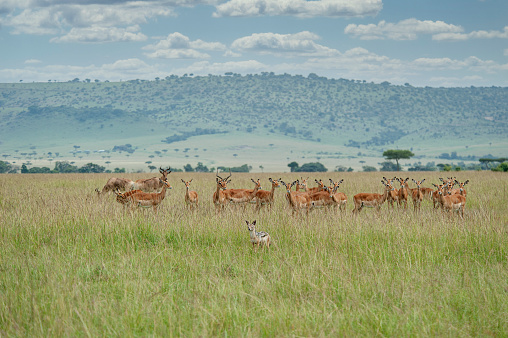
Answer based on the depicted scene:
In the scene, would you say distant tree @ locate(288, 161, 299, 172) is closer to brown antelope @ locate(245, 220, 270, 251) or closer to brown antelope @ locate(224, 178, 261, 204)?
brown antelope @ locate(224, 178, 261, 204)

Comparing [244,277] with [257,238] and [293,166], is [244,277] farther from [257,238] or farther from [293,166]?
[293,166]

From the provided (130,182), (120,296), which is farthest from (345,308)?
→ (130,182)

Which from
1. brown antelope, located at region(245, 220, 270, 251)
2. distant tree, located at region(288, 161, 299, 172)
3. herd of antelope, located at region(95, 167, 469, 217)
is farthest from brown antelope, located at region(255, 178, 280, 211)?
distant tree, located at region(288, 161, 299, 172)

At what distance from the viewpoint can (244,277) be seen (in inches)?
347

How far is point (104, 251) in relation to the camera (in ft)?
35.7

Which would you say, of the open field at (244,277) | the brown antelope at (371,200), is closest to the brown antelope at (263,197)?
the brown antelope at (371,200)

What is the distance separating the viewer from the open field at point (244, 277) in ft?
22.7

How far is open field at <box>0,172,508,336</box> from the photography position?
6914mm

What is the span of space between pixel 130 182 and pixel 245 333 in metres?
17.9

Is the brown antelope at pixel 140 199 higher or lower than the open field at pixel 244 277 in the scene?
higher

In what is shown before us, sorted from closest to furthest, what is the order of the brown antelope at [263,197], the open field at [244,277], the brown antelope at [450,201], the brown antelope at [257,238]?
the open field at [244,277]
the brown antelope at [257,238]
the brown antelope at [450,201]
the brown antelope at [263,197]

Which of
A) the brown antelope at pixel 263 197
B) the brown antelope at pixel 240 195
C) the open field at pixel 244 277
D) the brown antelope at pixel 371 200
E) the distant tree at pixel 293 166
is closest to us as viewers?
the open field at pixel 244 277

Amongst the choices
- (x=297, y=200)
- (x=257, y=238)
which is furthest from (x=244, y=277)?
(x=297, y=200)

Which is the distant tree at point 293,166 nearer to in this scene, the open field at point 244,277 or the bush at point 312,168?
the bush at point 312,168
